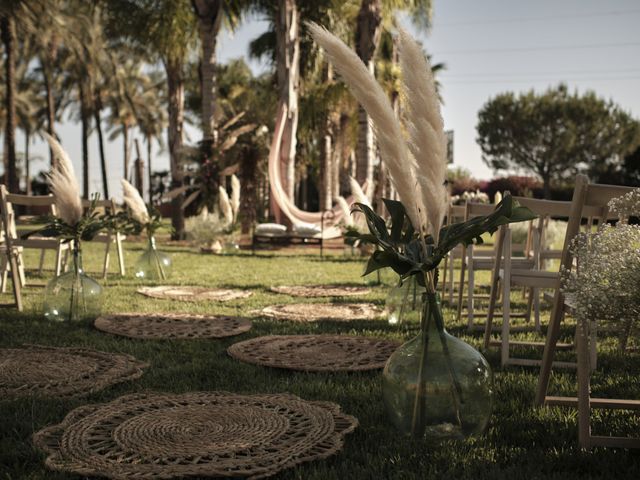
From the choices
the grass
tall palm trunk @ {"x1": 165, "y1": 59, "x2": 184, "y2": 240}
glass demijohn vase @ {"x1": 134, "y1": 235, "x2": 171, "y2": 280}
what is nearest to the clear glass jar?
the grass

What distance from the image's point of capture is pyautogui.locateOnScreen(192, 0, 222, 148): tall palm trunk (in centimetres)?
1432

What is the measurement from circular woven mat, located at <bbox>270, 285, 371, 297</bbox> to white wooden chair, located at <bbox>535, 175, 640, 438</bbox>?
4004mm

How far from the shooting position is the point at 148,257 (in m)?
7.91

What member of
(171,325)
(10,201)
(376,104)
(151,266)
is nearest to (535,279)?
(376,104)

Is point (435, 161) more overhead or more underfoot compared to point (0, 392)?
more overhead

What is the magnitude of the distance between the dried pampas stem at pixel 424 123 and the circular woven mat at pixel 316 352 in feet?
5.07

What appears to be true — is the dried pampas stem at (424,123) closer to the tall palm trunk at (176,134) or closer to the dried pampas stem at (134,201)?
the dried pampas stem at (134,201)

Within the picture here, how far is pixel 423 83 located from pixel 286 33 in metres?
11.8

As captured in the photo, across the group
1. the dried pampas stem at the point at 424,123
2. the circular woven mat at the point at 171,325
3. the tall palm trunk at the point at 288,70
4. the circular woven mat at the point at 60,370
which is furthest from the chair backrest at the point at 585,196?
the tall palm trunk at the point at 288,70

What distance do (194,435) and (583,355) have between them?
1.49 meters

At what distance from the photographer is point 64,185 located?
185 inches

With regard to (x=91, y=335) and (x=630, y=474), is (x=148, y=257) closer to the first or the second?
(x=91, y=335)

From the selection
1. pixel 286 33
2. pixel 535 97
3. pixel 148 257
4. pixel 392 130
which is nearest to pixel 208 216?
pixel 286 33

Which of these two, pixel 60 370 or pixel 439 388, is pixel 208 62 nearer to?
pixel 60 370
